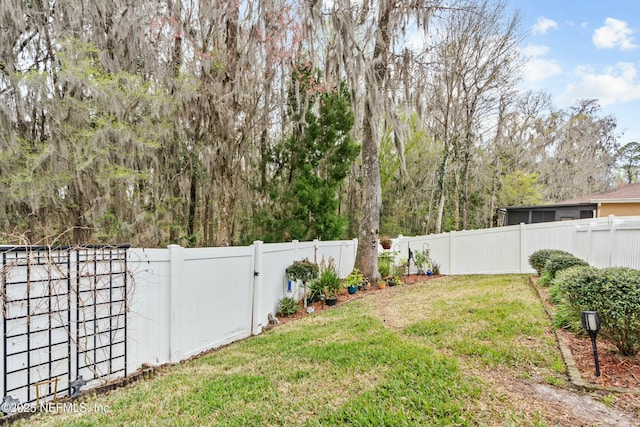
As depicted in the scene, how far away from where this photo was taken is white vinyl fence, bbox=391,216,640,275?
5.50 metres

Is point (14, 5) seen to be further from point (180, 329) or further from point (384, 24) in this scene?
point (384, 24)

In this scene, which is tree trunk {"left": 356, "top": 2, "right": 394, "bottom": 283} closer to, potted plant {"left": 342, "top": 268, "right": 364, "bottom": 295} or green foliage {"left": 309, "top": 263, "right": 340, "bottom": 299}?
potted plant {"left": 342, "top": 268, "right": 364, "bottom": 295}

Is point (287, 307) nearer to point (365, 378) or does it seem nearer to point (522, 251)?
point (365, 378)

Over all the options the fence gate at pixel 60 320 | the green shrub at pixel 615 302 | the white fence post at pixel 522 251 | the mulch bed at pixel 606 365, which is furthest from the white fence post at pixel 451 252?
the fence gate at pixel 60 320

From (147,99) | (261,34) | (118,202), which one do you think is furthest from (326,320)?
(261,34)

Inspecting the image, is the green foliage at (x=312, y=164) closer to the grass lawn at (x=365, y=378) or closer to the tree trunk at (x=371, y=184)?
the tree trunk at (x=371, y=184)

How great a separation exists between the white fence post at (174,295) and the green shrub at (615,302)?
402 cm

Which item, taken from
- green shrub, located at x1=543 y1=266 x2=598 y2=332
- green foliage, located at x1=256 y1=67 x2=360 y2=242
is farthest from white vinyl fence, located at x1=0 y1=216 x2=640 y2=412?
green shrub, located at x1=543 y1=266 x2=598 y2=332

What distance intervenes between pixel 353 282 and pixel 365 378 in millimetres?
5040

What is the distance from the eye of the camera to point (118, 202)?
6770 millimetres

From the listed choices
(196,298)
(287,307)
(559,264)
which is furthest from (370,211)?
(196,298)

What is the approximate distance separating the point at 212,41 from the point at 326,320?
672 centimetres

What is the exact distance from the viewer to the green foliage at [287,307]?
19.8ft

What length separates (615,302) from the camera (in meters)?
2.81
